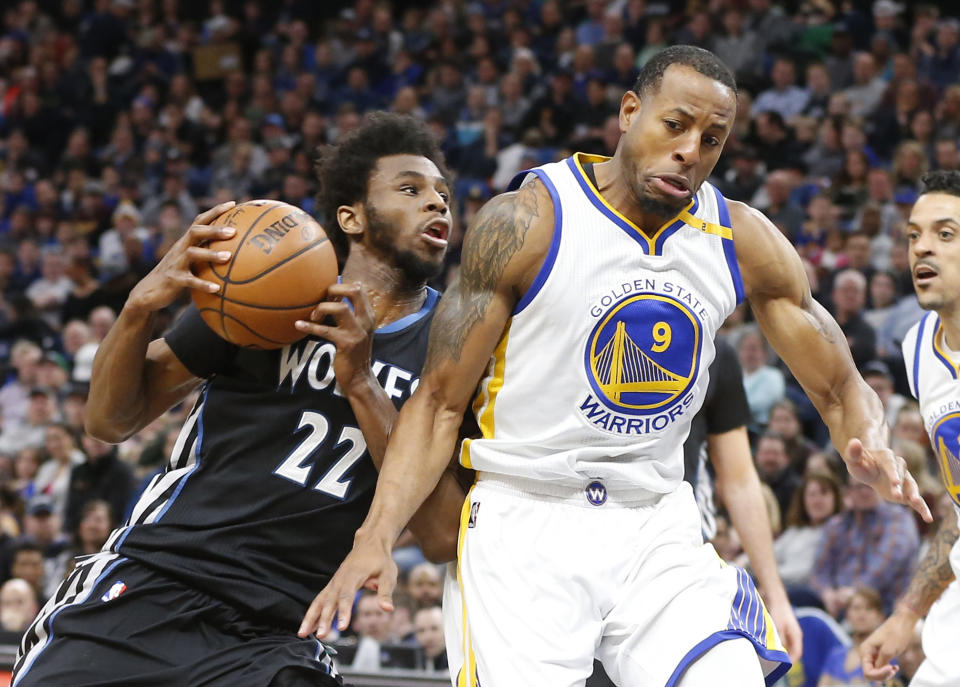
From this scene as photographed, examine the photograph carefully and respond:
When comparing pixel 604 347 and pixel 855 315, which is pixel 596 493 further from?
pixel 855 315

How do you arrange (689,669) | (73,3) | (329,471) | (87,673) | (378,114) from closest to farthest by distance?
(689,669)
(87,673)
(329,471)
(378,114)
(73,3)

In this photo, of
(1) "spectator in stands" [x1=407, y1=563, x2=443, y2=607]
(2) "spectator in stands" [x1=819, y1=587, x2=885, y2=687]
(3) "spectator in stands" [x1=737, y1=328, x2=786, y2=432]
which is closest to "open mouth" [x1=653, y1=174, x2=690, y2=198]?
(2) "spectator in stands" [x1=819, y1=587, x2=885, y2=687]

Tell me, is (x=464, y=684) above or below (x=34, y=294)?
above

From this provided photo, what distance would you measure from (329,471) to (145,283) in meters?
0.67

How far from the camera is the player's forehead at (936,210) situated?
13.0 ft

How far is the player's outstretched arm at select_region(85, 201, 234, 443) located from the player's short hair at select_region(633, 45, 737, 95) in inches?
44.1

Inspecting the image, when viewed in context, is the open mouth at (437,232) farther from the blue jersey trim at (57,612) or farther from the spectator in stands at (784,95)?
the spectator in stands at (784,95)

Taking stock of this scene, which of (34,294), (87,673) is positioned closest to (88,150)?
(34,294)

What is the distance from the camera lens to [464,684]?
2.92 metres

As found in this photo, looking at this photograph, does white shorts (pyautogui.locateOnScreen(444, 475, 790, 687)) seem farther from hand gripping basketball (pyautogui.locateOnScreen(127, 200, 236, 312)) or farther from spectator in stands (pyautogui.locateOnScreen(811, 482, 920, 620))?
spectator in stands (pyautogui.locateOnScreen(811, 482, 920, 620))

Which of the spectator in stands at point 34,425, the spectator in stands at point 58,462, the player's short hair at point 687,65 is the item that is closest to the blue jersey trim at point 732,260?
the player's short hair at point 687,65

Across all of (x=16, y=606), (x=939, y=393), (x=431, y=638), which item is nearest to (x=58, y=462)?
(x=16, y=606)

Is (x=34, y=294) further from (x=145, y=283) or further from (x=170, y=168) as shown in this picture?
(x=145, y=283)

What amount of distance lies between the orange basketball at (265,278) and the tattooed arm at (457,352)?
341mm
